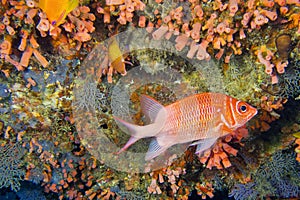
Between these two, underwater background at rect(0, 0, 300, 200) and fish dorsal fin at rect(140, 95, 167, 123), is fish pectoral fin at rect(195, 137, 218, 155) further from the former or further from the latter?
underwater background at rect(0, 0, 300, 200)

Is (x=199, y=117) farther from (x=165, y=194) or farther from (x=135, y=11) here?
(x=165, y=194)

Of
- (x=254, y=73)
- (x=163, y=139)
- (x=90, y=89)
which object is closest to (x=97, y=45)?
(x=90, y=89)

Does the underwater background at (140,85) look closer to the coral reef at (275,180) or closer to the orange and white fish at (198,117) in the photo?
the coral reef at (275,180)

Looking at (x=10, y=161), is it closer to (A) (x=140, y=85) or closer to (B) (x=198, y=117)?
(A) (x=140, y=85)

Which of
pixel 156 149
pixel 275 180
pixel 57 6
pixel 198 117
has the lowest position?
pixel 275 180

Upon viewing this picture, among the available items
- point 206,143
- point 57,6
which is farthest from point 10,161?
point 206,143

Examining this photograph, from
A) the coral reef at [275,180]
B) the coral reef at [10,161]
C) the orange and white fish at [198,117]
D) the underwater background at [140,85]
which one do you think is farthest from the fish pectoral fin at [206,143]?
the coral reef at [10,161]

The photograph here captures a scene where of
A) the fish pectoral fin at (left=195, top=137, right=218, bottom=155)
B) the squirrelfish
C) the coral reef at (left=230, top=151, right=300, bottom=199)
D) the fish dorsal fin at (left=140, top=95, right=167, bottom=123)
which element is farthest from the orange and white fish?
the coral reef at (left=230, top=151, right=300, bottom=199)
